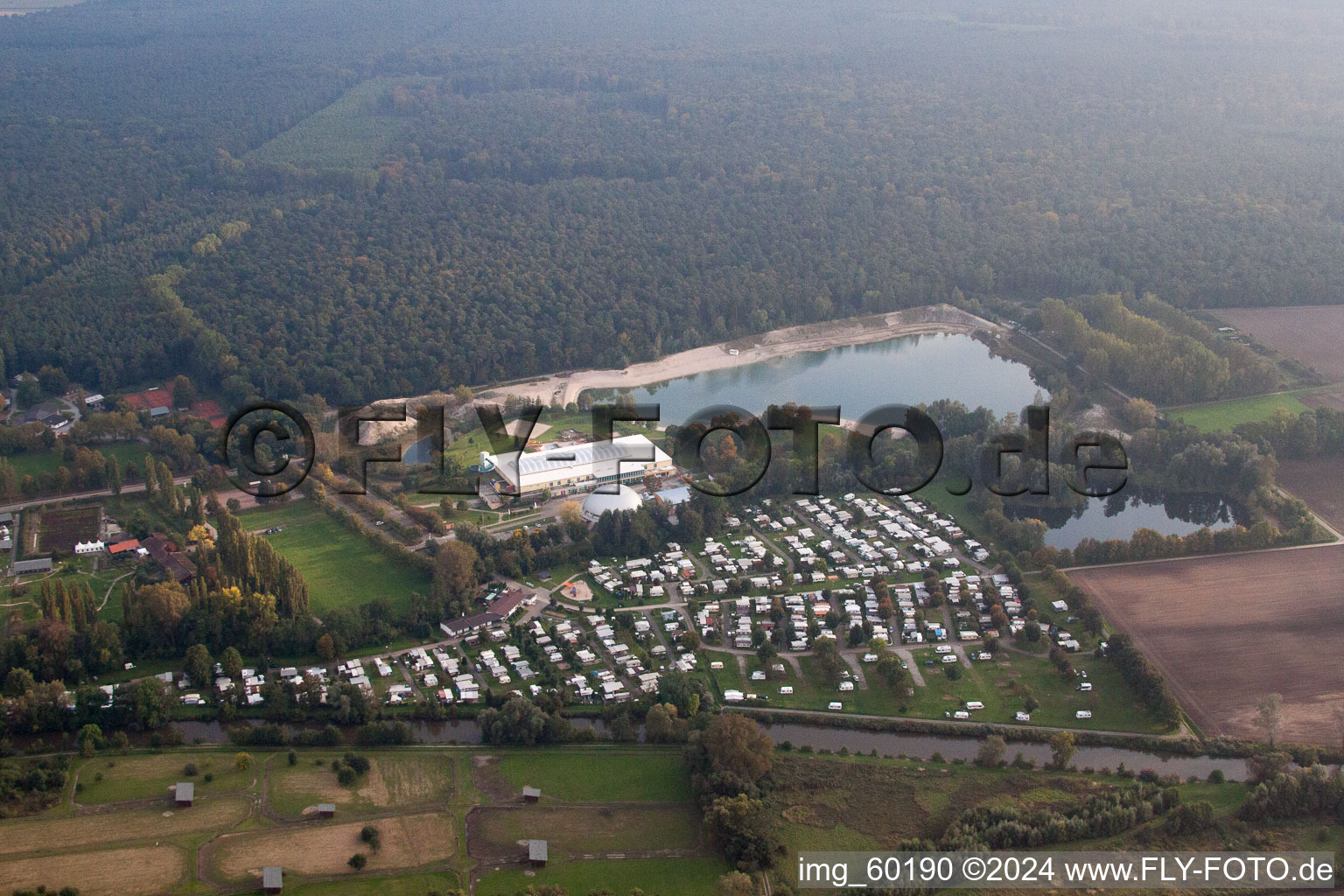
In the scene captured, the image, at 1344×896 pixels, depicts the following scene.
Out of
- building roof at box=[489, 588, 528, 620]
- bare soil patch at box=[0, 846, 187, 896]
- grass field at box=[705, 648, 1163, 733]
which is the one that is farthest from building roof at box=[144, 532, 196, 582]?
grass field at box=[705, 648, 1163, 733]

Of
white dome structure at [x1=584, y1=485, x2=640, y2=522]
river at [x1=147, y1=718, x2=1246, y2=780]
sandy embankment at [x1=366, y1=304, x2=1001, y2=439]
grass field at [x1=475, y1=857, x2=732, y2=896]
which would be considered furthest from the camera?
sandy embankment at [x1=366, y1=304, x2=1001, y2=439]

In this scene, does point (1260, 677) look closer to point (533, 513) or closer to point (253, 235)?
point (533, 513)

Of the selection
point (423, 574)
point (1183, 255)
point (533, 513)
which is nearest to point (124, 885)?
point (423, 574)

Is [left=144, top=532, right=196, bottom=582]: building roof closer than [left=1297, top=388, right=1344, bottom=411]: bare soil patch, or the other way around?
[left=144, top=532, right=196, bottom=582]: building roof

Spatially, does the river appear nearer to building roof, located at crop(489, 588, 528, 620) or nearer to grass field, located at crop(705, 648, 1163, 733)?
grass field, located at crop(705, 648, 1163, 733)

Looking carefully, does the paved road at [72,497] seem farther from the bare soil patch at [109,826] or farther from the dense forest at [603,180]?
the bare soil patch at [109,826]

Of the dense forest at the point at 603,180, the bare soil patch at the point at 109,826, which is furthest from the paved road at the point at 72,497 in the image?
the bare soil patch at the point at 109,826

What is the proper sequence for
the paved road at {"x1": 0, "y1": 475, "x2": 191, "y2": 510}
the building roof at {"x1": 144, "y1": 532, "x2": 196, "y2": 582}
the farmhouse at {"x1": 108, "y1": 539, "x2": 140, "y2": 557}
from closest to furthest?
the building roof at {"x1": 144, "y1": 532, "x2": 196, "y2": 582} → the farmhouse at {"x1": 108, "y1": 539, "x2": 140, "y2": 557} → the paved road at {"x1": 0, "y1": 475, "x2": 191, "y2": 510}

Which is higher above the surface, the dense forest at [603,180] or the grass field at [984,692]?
the dense forest at [603,180]
